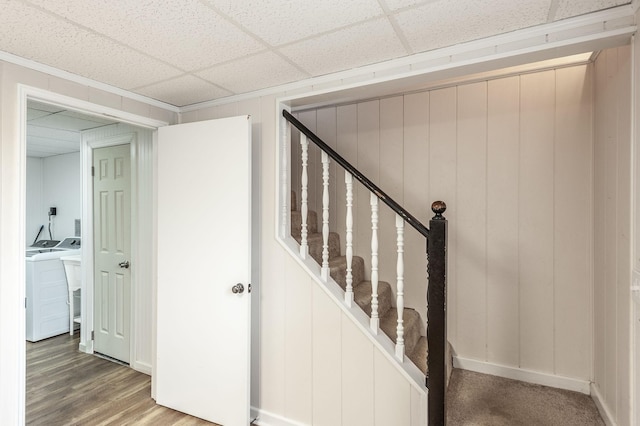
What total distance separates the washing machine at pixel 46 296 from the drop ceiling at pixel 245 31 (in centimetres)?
288

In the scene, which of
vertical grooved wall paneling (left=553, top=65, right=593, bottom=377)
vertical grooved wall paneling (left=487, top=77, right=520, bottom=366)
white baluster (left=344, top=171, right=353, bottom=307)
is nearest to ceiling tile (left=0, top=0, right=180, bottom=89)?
white baluster (left=344, top=171, right=353, bottom=307)

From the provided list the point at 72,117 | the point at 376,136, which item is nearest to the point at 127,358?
the point at 72,117

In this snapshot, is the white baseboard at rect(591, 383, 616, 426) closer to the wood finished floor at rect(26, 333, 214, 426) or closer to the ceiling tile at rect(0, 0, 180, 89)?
the wood finished floor at rect(26, 333, 214, 426)

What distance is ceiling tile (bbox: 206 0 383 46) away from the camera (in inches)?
51.3

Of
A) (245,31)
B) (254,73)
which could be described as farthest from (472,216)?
(245,31)

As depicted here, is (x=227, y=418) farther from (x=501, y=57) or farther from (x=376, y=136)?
(x=501, y=57)

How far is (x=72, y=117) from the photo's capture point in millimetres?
2930

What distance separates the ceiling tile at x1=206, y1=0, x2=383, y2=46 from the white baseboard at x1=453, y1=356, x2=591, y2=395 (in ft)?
8.31

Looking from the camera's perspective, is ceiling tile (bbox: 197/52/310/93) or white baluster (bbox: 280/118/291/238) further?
white baluster (bbox: 280/118/291/238)

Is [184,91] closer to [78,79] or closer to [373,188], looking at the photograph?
[78,79]

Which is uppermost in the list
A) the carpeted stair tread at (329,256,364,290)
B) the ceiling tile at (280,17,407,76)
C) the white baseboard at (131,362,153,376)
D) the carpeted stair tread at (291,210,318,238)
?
the ceiling tile at (280,17,407,76)

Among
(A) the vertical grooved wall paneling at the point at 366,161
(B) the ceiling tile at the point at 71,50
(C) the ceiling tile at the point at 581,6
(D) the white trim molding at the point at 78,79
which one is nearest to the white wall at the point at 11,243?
(D) the white trim molding at the point at 78,79

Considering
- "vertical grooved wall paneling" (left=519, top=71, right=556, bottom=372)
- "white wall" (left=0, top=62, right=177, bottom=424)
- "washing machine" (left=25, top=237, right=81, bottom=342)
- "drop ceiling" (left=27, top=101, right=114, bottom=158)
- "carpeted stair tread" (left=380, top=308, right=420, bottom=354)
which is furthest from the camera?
"washing machine" (left=25, top=237, right=81, bottom=342)

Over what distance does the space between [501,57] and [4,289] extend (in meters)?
2.85
